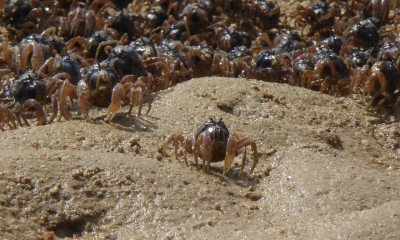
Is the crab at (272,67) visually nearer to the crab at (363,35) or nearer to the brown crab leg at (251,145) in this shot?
the crab at (363,35)

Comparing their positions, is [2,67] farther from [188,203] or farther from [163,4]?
[188,203]

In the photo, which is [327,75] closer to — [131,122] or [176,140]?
[131,122]

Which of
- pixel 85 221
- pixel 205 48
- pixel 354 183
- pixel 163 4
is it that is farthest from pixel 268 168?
pixel 163 4

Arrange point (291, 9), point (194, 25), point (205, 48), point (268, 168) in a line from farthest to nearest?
1. point (291, 9)
2. point (194, 25)
3. point (205, 48)
4. point (268, 168)

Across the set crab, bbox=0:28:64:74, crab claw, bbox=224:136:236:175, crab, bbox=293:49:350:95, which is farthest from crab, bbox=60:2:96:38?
crab claw, bbox=224:136:236:175

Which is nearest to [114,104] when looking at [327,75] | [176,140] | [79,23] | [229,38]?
[176,140]

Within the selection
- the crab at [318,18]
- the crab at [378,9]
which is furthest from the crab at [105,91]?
the crab at [378,9]
